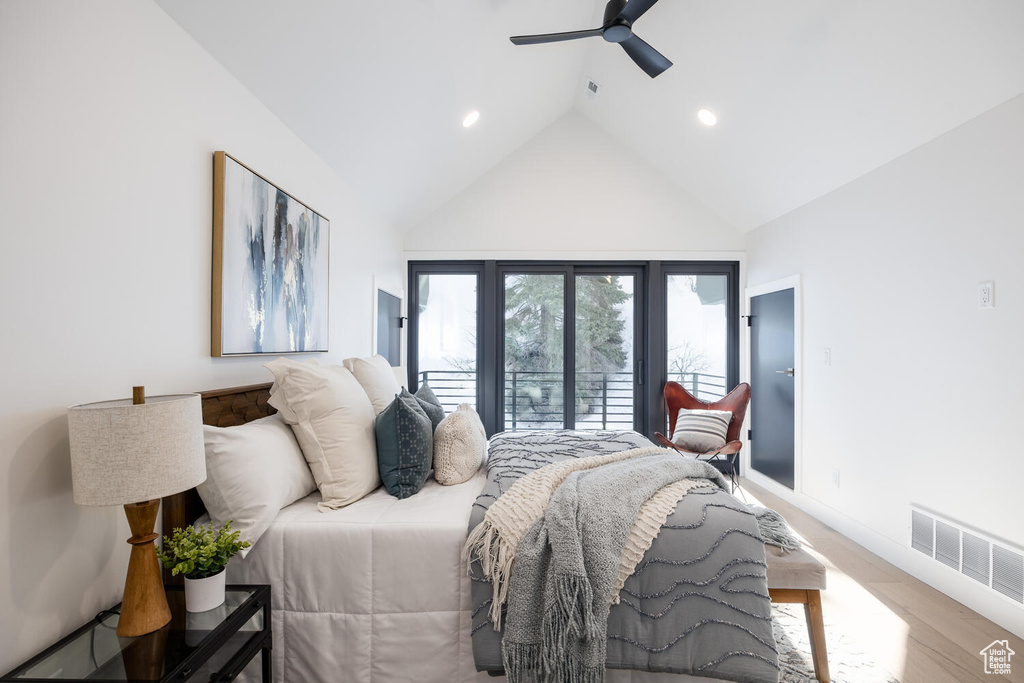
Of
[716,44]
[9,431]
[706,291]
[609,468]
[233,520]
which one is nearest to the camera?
[9,431]

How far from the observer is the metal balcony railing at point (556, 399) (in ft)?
15.0

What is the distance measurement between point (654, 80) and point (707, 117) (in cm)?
46

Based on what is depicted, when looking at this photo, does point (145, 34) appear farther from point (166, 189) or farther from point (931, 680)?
point (931, 680)

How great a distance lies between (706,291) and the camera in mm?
4582

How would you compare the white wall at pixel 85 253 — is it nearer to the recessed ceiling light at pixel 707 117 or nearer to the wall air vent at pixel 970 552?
the recessed ceiling light at pixel 707 117

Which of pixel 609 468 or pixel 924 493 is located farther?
pixel 924 493

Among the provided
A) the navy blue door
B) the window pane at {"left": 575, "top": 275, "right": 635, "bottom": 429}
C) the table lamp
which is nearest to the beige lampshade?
the table lamp

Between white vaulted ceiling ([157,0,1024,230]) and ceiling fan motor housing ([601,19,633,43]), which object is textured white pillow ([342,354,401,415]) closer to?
white vaulted ceiling ([157,0,1024,230])

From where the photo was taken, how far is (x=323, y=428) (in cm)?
176

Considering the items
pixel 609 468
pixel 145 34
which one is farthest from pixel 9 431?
pixel 609 468

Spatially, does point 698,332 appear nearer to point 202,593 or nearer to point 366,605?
point 366,605

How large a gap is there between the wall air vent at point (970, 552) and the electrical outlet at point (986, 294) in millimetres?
1025

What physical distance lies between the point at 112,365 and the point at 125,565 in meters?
0.58

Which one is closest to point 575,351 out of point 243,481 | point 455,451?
point 455,451
